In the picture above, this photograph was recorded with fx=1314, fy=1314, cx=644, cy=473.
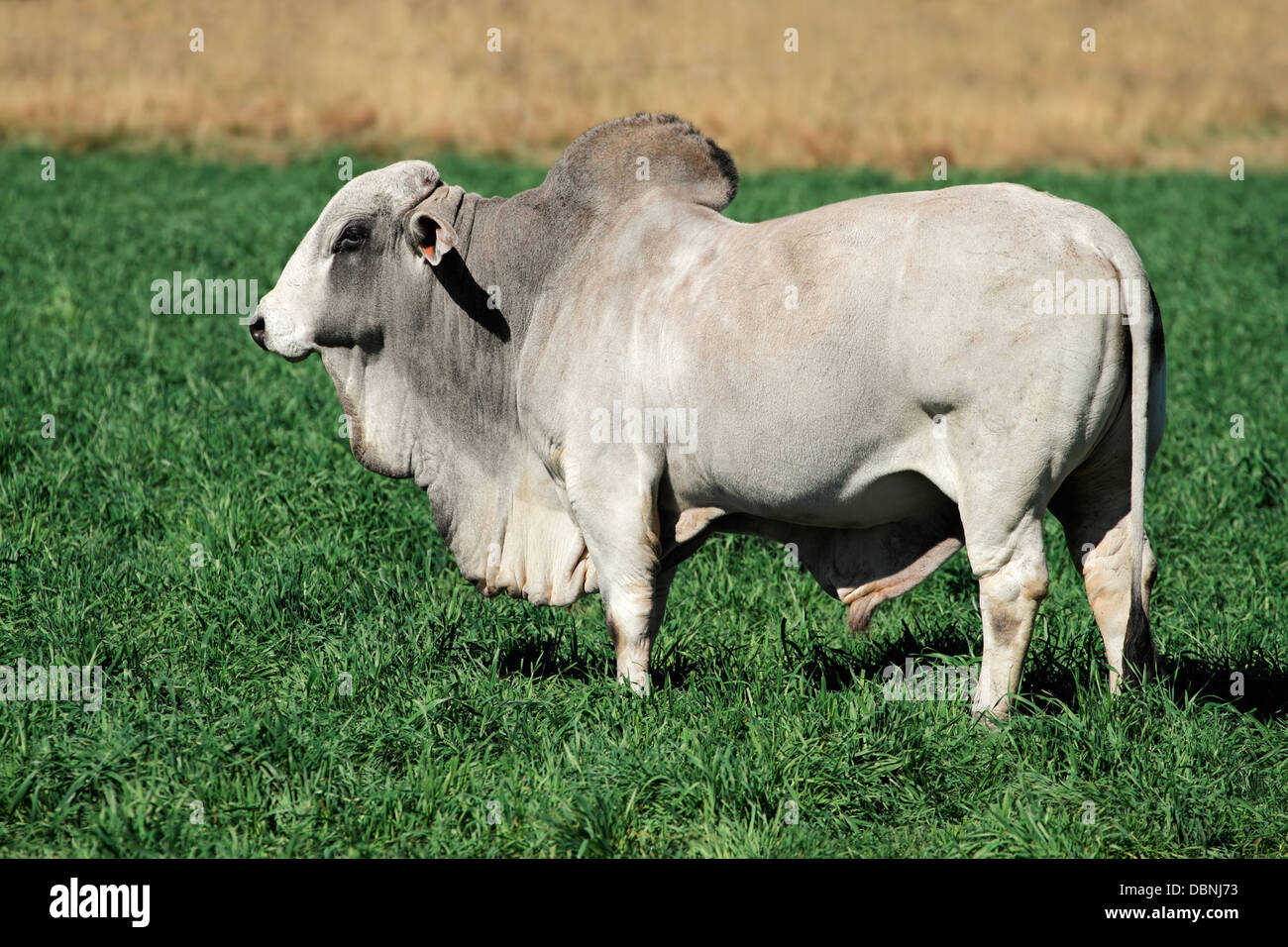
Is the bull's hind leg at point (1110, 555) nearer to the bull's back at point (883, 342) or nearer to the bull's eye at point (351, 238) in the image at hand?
the bull's back at point (883, 342)

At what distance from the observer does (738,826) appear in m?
3.67

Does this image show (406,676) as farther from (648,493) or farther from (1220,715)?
(1220,715)

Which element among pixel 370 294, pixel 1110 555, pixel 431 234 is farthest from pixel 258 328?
pixel 1110 555

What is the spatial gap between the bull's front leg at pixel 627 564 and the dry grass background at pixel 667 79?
16115 millimetres

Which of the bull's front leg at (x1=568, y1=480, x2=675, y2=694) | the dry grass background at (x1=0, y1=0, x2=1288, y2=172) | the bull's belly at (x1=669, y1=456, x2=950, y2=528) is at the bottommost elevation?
the bull's front leg at (x1=568, y1=480, x2=675, y2=694)

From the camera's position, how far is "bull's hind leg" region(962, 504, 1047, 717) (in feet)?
12.3

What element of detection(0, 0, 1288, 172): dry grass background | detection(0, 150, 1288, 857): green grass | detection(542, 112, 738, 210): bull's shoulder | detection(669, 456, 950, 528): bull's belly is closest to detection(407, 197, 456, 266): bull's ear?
detection(542, 112, 738, 210): bull's shoulder

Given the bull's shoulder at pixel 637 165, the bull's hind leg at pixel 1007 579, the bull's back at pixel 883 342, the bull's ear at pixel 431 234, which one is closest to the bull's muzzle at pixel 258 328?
the bull's ear at pixel 431 234

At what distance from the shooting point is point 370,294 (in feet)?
15.9

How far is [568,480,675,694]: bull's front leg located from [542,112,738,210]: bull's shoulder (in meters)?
1.12

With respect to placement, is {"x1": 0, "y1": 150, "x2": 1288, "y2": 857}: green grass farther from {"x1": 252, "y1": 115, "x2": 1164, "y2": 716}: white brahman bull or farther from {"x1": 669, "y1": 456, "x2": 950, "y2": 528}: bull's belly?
{"x1": 669, "y1": 456, "x2": 950, "y2": 528}: bull's belly

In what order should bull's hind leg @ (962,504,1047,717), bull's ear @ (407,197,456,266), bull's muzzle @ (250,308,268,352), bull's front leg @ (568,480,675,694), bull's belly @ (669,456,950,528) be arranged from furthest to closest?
bull's muzzle @ (250,308,268,352) → bull's ear @ (407,197,456,266) → bull's front leg @ (568,480,675,694) → bull's belly @ (669,456,950,528) → bull's hind leg @ (962,504,1047,717)
